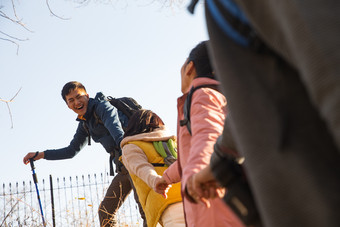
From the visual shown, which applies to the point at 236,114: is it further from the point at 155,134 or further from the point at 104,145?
the point at 104,145

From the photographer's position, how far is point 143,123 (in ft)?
14.5

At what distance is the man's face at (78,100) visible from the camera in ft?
19.4

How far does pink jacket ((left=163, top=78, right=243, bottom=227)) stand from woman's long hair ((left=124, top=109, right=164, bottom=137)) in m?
1.76

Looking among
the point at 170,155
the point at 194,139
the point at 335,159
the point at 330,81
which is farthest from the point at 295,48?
the point at 170,155

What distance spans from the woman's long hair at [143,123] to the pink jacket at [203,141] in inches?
69.4

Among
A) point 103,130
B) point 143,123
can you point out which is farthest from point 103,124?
point 143,123

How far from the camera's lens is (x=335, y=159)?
79 cm

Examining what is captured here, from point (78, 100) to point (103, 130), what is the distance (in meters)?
0.58

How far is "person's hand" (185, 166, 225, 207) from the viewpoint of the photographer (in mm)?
1411

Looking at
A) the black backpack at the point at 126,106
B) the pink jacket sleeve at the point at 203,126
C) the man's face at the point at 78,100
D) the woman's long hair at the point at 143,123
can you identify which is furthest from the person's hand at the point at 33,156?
the pink jacket sleeve at the point at 203,126

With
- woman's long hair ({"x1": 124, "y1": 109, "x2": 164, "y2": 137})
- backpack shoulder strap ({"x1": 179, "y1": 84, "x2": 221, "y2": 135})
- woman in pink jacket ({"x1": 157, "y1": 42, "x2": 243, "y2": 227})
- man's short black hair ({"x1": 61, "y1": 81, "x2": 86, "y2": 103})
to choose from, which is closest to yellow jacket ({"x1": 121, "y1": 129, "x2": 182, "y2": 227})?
woman's long hair ({"x1": 124, "y1": 109, "x2": 164, "y2": 137})

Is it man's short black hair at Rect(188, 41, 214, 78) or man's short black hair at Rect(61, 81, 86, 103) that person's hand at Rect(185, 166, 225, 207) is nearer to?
man's short black hair at Rect(188, 41, 214, 78)

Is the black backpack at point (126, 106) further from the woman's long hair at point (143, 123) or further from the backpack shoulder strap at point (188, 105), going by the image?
the backpack shoulder strap at point (188, 105)

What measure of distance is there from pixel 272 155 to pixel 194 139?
3.38 feet
